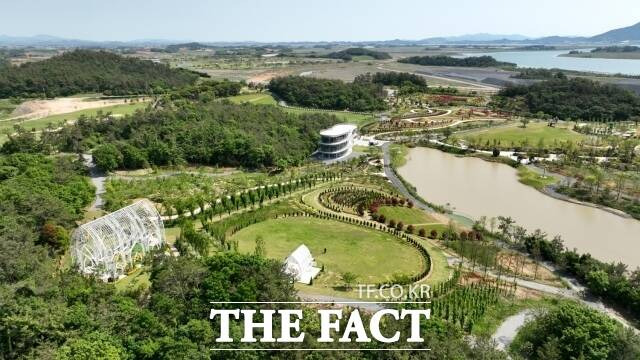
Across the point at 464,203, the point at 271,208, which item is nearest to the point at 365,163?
the point at 464,203

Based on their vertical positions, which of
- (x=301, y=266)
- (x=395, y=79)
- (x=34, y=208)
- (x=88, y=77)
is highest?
(x=88, y=77)

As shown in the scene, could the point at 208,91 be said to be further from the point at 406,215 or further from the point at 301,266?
the point at 301,266

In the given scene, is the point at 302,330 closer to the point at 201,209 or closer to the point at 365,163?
the point at 201,209

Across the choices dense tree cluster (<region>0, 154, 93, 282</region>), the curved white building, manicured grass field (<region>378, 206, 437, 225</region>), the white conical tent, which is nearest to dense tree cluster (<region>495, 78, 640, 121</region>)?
the curved white building

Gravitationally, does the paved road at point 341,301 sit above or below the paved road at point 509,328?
above

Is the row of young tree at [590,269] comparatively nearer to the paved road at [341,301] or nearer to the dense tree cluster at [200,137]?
the paved road at [341,301]

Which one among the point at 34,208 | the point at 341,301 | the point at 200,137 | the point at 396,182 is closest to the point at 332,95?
the point at 200,137

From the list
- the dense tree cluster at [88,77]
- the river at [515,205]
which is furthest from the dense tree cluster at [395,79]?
the river at [515,205]
